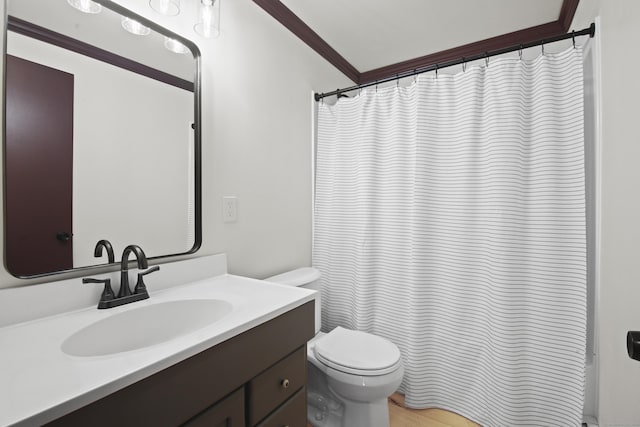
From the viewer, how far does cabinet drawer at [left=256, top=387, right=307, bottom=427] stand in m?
0.94

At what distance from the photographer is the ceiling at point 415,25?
1.74 meters

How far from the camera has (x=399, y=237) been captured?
1.82 meters

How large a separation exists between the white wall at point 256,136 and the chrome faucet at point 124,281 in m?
0.34

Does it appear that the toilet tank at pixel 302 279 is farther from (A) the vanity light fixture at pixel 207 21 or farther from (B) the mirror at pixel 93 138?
(A) the vanity light fixture at pixel 207 21

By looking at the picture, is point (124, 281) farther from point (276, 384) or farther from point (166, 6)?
point (166, 6)

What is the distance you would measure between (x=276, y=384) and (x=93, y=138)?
104 centimetres

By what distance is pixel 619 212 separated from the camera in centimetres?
109

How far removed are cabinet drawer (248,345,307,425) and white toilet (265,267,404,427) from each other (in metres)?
0.35

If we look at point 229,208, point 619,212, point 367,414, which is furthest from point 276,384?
point 619,212

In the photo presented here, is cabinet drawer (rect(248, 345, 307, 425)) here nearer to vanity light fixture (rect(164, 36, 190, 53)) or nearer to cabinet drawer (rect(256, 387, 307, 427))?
cabinet drawer (rect(256, 387, 307, 427))

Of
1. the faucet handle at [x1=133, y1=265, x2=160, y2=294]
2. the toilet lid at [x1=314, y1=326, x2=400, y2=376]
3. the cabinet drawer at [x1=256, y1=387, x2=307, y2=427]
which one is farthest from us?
the toilet lid at [x1=314, y1=326, x2=400, y2=376]

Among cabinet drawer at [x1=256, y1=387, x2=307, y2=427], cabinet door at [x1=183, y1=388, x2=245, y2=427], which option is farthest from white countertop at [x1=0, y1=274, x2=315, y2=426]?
cabinet drawer at [x1=256, y1=387, x2=307, y2=427]

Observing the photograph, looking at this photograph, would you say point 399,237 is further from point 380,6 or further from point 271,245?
point 380,6

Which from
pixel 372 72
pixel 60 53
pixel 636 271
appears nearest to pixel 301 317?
pixel 636 271
